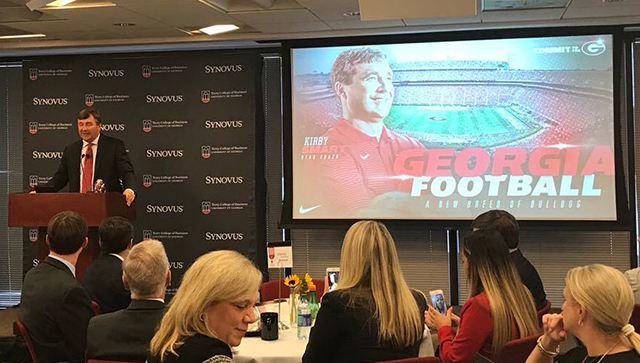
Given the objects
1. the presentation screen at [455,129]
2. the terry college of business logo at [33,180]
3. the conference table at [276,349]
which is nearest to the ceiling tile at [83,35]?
the terry college of business logo at [33,180]

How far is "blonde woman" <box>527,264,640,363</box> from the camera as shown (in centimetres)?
246

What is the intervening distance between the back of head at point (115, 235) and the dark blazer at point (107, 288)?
0.16 m

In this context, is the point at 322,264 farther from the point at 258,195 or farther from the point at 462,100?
the point at 462,100

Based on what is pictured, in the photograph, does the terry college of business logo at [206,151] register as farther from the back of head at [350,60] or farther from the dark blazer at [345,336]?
the dark blazer at [345,336]

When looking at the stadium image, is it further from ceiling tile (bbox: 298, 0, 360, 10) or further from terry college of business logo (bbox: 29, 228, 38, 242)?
terry college of business logo (bbox: 29, 228, 38, 242)

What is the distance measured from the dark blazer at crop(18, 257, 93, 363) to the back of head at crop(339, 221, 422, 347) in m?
1.48

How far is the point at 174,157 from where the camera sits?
811 centimetres

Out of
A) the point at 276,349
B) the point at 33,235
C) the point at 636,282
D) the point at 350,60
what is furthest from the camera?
the point at 33,235

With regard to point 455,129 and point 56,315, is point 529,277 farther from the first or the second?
point 455,129

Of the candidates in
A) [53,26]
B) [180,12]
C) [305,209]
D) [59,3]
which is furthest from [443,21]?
[53,26]

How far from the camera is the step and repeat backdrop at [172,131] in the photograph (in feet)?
26.1

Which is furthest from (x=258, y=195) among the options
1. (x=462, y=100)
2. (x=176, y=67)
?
(x=462, y=100)

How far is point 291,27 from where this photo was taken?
7273 mm

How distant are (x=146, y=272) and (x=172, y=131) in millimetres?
5143
